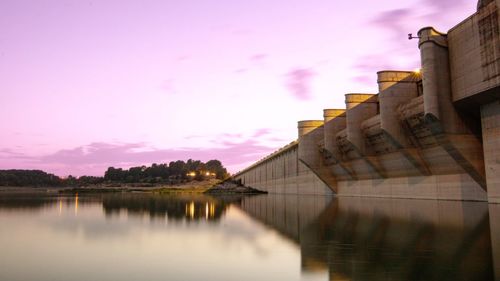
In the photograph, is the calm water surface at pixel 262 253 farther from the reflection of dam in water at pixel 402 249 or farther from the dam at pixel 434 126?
the dam at pixel 434 126

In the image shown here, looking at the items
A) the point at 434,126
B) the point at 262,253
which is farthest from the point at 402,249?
the point at 434,126

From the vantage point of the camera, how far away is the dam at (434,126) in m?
33.2

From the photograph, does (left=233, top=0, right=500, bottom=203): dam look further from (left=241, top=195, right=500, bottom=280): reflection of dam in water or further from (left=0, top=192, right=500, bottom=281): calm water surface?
(left=0, top=192, right=500, bottom=281): calm water surface

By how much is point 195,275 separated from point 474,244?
984cm

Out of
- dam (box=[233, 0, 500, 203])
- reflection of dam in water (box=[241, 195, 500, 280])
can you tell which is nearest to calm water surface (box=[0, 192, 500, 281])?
reflection of dam in water (box=[241, 195, 500, 280])

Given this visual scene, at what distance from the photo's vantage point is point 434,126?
3772 cm

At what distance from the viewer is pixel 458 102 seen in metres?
36.4

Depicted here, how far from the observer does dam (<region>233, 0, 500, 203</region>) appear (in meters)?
33.2

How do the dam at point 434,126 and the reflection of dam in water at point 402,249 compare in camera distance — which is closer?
the reflection of dam in water at point 402,249

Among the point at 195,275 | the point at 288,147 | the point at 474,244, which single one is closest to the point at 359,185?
the point at 288,147

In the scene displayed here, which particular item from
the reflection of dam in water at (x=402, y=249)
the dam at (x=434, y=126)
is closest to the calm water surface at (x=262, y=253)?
the reflection of dam in water at (x=402, y=249)

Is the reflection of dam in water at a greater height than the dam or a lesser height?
lesser

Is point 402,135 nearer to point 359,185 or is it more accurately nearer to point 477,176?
point 477,176

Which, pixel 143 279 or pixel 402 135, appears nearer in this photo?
pixel 143 279
